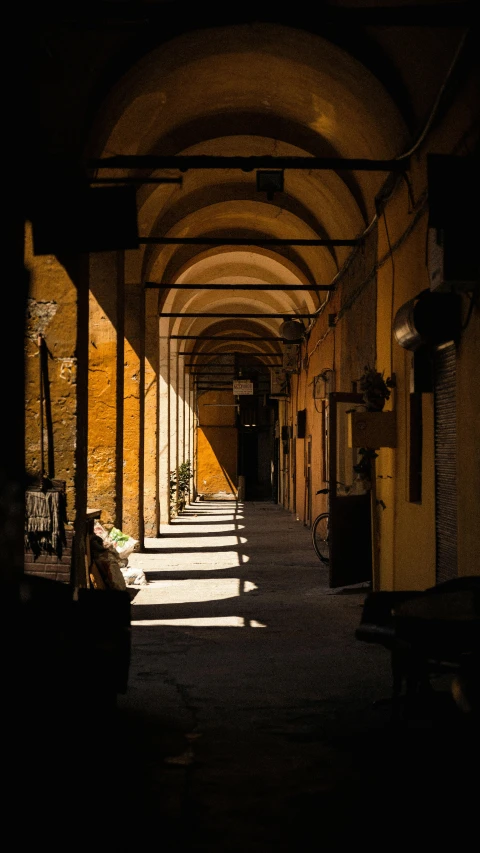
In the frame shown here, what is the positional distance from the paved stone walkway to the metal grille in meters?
0.83

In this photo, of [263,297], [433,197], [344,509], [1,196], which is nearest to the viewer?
[1,196]

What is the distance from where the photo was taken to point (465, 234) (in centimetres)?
528

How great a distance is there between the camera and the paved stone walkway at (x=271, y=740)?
10.4ft

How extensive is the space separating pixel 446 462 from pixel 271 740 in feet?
9.29

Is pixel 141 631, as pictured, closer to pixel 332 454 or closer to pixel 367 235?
pixel 332 454

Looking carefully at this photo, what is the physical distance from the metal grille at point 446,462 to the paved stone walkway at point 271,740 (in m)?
0.83

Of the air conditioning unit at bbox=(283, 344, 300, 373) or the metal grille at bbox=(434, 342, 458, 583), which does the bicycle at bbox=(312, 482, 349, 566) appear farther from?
the air conditioning unit at bbox=(283, 344, 300, 373)

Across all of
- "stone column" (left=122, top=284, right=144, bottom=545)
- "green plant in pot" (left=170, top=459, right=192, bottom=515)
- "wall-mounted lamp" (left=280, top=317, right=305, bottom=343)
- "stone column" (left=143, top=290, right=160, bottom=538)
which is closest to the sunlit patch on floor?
"stone column" (left=122, top=284, right=144, bottom=545)

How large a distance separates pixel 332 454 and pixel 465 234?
4294 millimetres

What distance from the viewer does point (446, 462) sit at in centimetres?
643

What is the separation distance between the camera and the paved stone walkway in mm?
3178

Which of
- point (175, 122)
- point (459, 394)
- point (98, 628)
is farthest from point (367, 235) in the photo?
point (98, 628)

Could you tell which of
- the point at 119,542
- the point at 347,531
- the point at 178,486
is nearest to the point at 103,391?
the point at 119,542

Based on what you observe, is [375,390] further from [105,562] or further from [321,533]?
[321,533]
